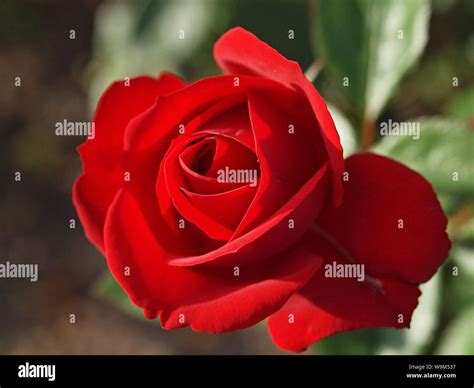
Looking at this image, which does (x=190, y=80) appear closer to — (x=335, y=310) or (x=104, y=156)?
(x=104, y=156)

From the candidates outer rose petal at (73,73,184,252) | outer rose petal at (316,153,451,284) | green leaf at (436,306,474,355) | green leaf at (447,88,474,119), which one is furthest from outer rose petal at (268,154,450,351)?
green leaf at (447,88,474,119)

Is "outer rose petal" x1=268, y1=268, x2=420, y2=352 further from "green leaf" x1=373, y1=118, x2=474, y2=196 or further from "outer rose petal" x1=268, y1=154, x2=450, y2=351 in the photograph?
"green leaf" x1=373, y1=118, x2=474, y2=196

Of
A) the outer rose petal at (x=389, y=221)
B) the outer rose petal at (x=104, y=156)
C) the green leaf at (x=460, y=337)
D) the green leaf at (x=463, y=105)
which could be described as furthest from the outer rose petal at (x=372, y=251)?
the green leaf at (x=463, y=105)

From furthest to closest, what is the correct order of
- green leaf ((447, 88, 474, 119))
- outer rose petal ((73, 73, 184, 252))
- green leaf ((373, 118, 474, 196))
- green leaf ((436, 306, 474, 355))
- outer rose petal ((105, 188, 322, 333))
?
green leaf ((447, 88, 474, 119)) → green leaf ((436, 306, 474, 355)) → green leaf ((373, 118, 474, 196)) → outer rose petal ((73, 73, 184, 252)) → outer rose petal ((105, 188, 322, 333))

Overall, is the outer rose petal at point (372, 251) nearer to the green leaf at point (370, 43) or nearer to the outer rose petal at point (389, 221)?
the outer rose petal at point (389, 221)
